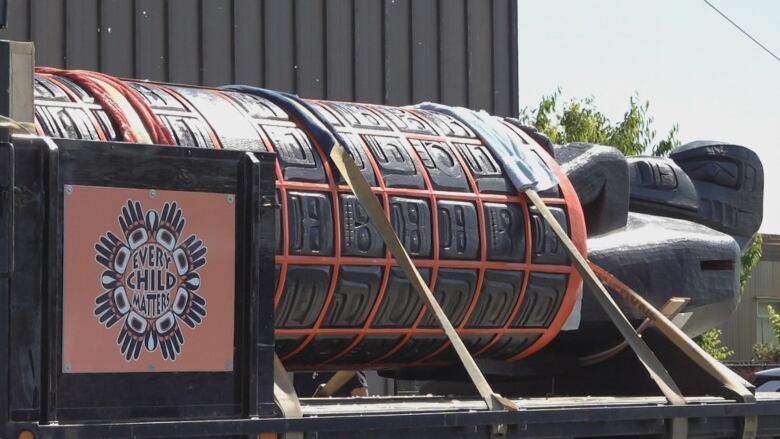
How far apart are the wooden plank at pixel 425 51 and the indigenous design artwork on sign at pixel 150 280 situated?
36.5 feet

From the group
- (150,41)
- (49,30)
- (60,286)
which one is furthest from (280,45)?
(60,286)

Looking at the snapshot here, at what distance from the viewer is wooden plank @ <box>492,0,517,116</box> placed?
16.8 m

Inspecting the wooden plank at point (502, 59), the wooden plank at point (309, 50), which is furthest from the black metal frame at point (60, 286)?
the wooden plank at point (502, 59)

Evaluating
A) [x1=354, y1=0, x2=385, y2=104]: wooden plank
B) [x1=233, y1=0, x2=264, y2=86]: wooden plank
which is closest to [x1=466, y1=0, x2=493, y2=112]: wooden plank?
[x1=354, y1=0, x2=385, y2=104]: wooden plank

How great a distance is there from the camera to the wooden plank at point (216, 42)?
14.6 meters

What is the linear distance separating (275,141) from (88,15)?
8290 millimetres

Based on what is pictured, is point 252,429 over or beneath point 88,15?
beneath

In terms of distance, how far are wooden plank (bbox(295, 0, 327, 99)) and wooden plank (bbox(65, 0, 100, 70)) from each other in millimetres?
2243

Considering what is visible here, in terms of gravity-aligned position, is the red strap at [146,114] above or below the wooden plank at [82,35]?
below

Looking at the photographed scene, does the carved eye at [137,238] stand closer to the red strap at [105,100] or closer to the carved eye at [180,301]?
the carved eye at [180,301]

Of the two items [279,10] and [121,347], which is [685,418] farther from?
[279,10]

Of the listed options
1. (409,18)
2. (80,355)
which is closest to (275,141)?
(80,355)

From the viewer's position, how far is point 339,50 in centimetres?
1570

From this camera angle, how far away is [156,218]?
5090mm
